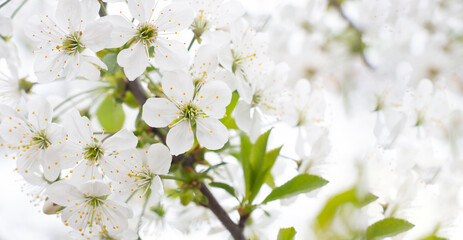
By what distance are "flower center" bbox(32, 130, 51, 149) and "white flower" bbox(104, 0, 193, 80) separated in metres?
0.18

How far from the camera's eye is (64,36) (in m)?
0.75

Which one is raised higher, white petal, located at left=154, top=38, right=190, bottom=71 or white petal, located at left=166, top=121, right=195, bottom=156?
white petal, located at left=154, top=38, right=190, bottom=71

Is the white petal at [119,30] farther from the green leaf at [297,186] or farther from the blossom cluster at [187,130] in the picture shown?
the green leaf at [297,186]

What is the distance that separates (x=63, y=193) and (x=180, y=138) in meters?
0.19

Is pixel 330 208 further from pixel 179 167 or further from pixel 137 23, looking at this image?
pixel 137 23

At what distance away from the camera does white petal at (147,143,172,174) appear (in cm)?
69

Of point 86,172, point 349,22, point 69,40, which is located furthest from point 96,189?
point 349,22

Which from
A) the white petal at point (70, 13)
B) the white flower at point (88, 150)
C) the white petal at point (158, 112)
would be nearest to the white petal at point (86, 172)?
the white flower at point (88, 150)

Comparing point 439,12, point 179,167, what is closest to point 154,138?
point 179,167

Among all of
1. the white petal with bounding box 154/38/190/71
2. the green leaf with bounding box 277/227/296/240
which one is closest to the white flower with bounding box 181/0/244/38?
the white petal with bounding box 154/38/190/71

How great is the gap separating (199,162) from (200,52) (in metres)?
0.22

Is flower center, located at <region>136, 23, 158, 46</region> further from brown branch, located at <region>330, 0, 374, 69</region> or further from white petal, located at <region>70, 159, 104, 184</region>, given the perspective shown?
brown branch, located at <region>330, 0, 374, 69</region>

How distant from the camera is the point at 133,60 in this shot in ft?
2.32

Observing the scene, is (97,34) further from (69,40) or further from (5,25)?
(5,25)
